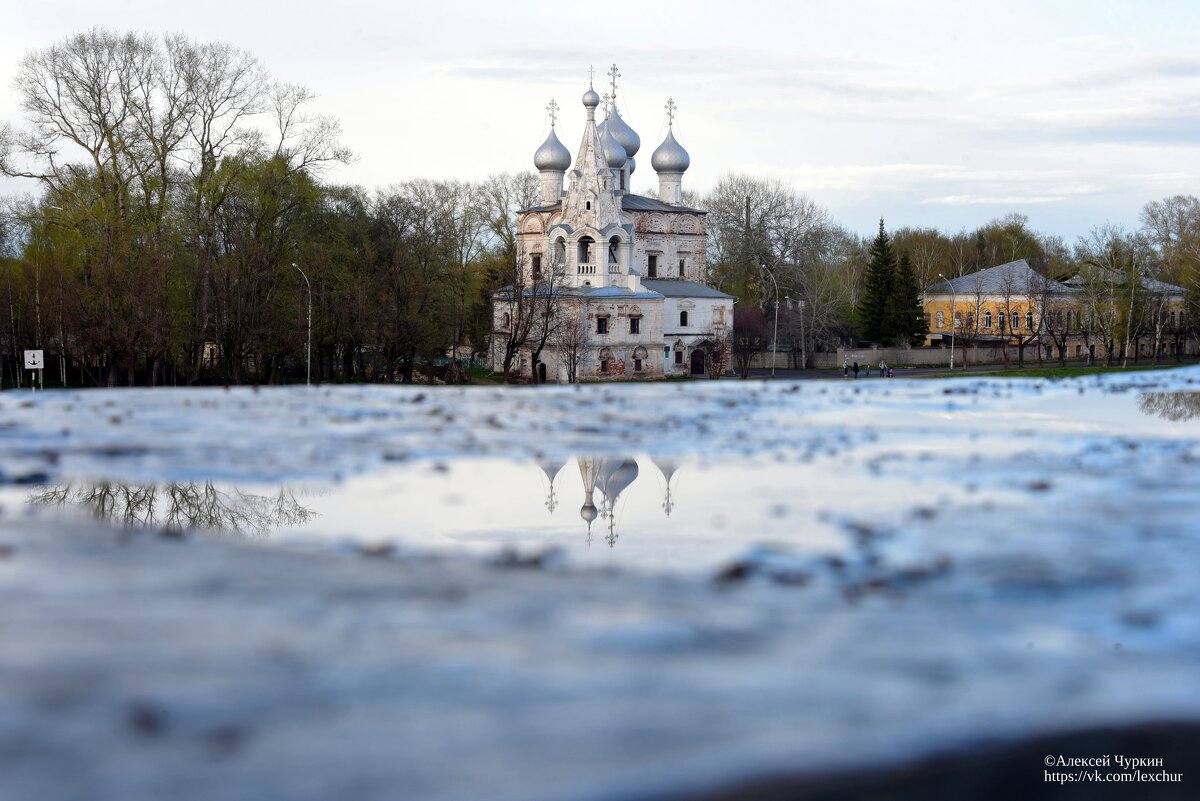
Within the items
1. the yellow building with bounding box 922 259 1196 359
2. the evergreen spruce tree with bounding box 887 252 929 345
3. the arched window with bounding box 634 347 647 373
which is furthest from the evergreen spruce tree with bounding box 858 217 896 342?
the arched window with bounding box 634 347 647 373

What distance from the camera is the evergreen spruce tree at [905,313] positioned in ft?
265

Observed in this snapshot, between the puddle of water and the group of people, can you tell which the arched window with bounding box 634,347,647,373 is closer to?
the group of people

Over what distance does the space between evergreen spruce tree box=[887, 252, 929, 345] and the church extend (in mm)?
11840

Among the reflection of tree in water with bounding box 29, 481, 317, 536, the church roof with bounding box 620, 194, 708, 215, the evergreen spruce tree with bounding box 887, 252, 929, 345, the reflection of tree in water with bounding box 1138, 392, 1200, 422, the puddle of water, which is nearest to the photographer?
the puddle of water

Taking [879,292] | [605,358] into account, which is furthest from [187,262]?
[879,292]

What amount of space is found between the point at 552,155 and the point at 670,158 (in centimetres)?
713

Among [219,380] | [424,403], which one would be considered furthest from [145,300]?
[424,403]

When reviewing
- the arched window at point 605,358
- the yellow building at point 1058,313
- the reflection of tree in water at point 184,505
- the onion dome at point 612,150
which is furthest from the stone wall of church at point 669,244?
the reflection of tree in water at point 184,505

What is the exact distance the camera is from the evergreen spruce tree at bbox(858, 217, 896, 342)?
81000 mm

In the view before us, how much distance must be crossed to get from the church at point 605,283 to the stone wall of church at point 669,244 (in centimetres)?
5

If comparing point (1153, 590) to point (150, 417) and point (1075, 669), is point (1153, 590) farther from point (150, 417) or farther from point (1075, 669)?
point (150, 417)

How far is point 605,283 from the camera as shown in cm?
6862

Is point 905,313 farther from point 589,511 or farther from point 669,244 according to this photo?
point 589,511

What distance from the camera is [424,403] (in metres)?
28.4
